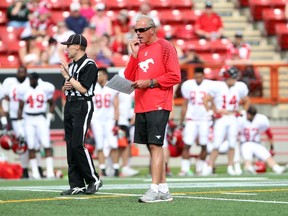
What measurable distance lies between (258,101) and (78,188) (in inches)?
390

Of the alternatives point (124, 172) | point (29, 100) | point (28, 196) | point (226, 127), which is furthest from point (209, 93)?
point (28, 196)

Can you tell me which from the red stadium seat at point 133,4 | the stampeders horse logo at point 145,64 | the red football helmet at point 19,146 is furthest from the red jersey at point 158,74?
the red stadium seat at point 133,4

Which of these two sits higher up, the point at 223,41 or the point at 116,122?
the point at 223,41

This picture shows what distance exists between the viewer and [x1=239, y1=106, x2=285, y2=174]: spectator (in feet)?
59.1

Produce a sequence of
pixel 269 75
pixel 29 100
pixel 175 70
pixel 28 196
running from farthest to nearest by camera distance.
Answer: pixel 269 75
pixel 29 100
pixel 28 196
pixel 175 70

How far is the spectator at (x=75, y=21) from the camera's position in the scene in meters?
20.5

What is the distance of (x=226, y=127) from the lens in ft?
58.5

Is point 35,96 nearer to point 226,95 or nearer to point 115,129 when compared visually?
point 115,129

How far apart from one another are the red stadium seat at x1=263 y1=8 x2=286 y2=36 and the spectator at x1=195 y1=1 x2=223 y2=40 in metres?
1.46

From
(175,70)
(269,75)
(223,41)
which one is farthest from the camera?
(223,41)

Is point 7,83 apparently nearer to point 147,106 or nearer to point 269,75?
point 269,75

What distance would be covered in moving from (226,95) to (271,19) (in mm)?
5671

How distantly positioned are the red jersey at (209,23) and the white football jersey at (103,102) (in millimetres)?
4913

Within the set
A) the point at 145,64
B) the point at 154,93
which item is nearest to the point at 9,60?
the point at 145,64
